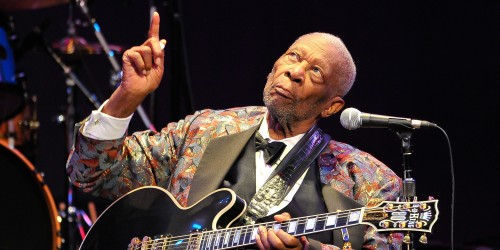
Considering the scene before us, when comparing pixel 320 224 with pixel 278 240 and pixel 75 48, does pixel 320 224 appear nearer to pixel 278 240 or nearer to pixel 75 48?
pixel 278 240

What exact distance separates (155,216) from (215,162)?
39 centimetres

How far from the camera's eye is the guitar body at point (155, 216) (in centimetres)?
344

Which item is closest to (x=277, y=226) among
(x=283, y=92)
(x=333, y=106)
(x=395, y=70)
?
(x=283, y=92)

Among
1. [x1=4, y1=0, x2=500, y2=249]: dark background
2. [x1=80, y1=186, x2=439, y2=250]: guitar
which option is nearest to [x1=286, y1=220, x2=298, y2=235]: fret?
[x1=80, y1=186, x2=439, y2=250]: guitar

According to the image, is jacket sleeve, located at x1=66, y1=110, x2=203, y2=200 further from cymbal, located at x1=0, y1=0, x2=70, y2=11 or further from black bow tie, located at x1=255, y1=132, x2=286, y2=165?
cymbal, located at x1=0, y1=0, x2=70, y2=11

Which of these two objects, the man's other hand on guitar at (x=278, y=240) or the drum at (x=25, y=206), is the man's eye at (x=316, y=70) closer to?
the man's other hand on guitar at (x=278, y=240)

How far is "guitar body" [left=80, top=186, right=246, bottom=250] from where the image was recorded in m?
3.44

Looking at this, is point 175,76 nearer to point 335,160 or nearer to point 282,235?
point 335,160

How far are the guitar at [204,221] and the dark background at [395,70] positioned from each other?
1964 mm

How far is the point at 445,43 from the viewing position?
603 cm

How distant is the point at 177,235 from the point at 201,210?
135mm

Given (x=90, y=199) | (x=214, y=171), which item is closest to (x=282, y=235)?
(x=214, y=171)

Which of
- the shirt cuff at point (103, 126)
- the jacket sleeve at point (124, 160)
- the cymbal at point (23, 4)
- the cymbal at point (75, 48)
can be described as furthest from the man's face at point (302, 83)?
the cymbal at point (75, 48)

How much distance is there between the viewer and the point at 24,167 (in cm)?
498
